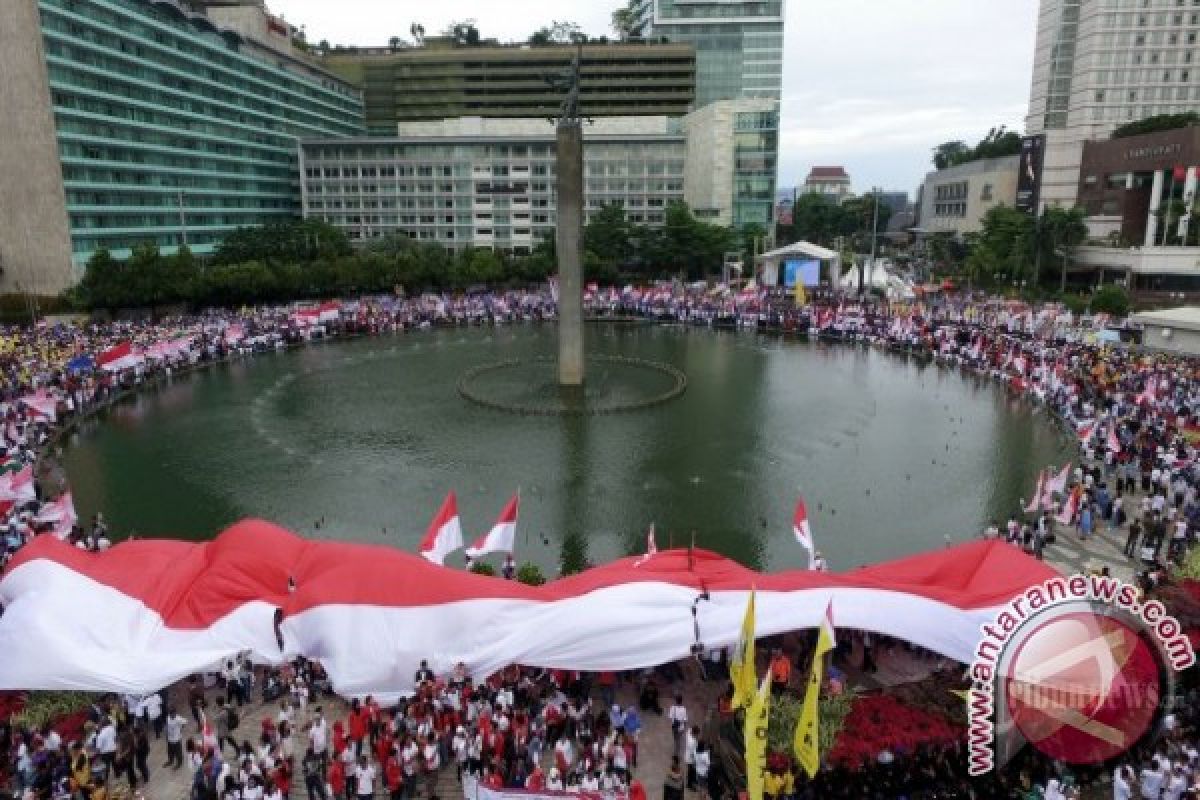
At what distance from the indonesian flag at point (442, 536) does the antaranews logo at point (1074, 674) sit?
11.4 m

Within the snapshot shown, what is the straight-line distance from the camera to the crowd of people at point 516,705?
13211 mm

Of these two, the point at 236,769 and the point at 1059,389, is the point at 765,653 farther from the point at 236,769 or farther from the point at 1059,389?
the point at 1059,389

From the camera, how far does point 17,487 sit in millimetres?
23484

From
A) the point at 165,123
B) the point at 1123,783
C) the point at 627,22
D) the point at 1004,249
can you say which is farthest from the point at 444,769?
the point at 627,22

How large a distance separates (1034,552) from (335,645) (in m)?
18.3

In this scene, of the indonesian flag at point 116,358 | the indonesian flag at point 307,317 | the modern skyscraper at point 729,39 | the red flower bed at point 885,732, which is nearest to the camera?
the red flower bed at point 885,732

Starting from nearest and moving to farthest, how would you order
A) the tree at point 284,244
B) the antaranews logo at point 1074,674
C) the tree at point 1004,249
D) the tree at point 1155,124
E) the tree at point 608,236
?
the antaranews logo at point 1074,674, the tree at point 1004,249, the tree at point 1155,124, the tree at point 284,244, the tree at point 608,236

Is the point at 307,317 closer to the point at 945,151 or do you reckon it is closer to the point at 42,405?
the point at 42,405

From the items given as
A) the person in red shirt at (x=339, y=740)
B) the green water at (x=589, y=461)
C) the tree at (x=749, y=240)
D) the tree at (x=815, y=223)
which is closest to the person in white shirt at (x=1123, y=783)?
the green water at (x=589, y=461)

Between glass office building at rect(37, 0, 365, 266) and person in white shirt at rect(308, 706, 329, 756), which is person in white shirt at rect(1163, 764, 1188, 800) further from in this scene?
glass office building at rect(37, 0, 365, 266)

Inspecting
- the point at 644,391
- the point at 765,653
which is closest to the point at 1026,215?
the point at 644,391

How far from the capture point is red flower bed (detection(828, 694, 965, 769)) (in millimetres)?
13125

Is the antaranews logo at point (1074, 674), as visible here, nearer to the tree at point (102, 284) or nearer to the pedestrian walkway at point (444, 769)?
the pedestrian walkway at point (444, 769)

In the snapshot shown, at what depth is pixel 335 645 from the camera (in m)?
15.2
